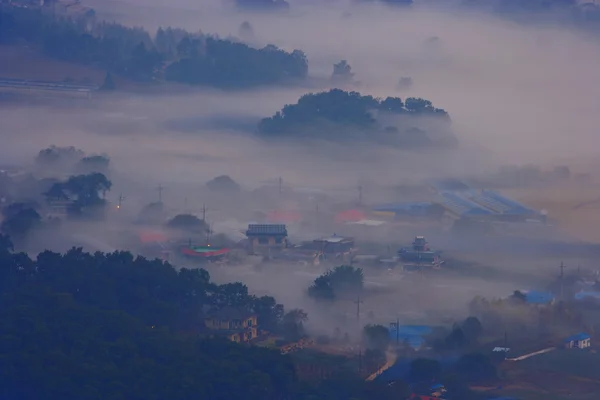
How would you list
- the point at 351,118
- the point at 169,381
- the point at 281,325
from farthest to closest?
the point at 351,118
the point at 281,325
the point at 169,381

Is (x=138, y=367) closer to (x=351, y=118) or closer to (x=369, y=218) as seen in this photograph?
(x=369, y=218)

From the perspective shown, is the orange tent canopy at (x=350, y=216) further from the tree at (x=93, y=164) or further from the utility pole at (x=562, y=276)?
the tree at (x=93, y=164)

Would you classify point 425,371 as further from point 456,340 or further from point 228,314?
point 228,314

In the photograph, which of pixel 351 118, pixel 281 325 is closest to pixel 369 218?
pixel 351 118

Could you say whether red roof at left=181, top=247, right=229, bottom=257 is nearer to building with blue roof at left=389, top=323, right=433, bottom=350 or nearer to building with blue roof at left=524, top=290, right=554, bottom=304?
building with blue roof at left=389, top=323, right=433, bottom=350

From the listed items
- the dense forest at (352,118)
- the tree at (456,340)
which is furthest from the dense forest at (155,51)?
the tree at (456,340)
